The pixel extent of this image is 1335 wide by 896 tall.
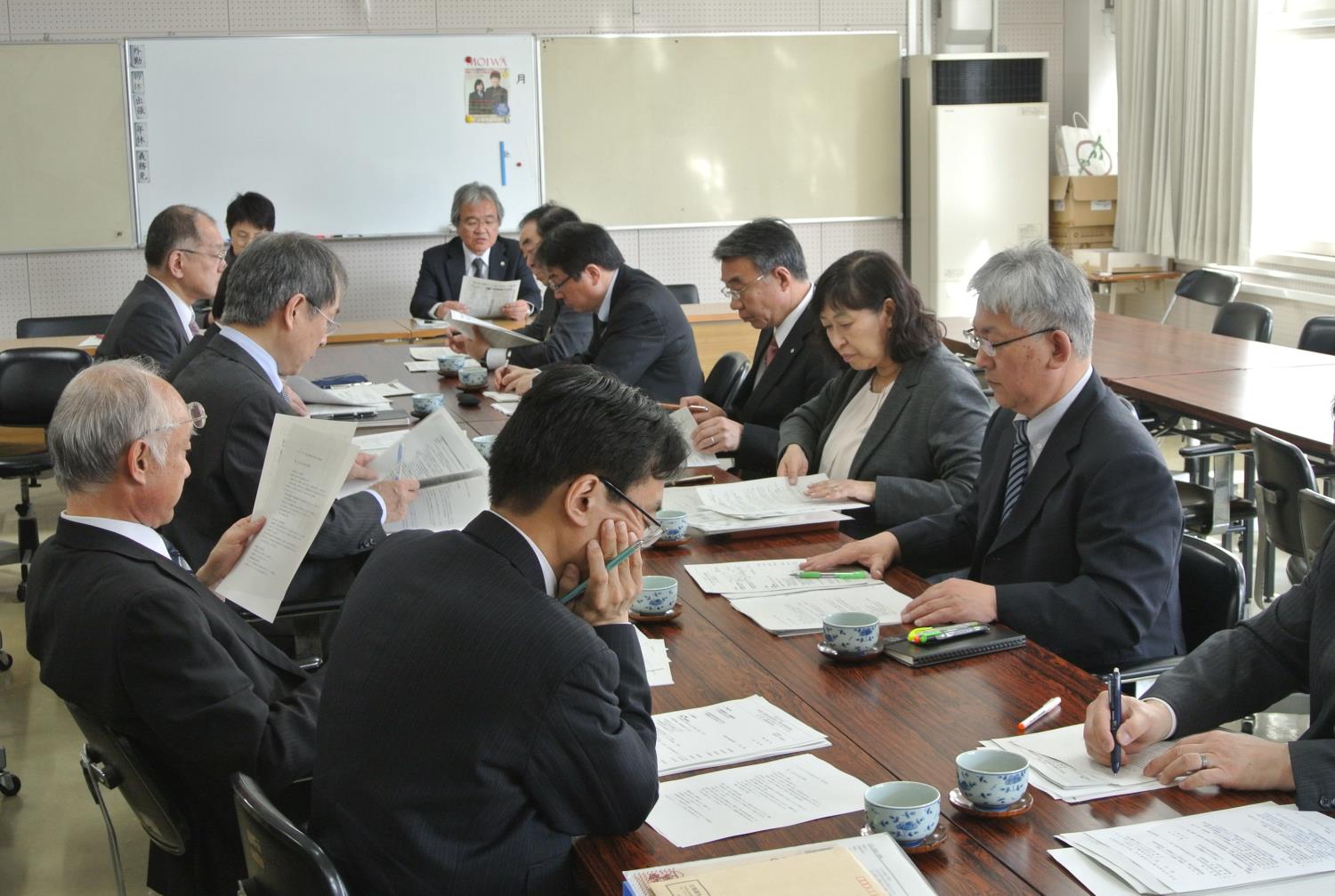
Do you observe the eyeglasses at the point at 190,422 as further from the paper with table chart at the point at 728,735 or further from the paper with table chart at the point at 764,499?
the paper with table chart at the point at 764,499

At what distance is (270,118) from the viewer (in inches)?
304

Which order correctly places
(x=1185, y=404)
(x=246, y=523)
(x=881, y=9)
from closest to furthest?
(x=246, y=523) → (x=1185, y=404) → (x=881, y=9)

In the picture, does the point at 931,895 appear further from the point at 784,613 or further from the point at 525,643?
the point at 784,613

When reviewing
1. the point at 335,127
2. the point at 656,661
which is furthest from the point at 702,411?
the point at 335,127

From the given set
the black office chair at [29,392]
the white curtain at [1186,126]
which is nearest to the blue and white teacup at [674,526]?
the black office chair at [29,392]

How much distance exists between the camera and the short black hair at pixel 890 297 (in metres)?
3.23

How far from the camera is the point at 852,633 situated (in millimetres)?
2135

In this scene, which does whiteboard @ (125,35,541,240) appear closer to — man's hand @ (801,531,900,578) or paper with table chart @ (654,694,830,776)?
man's hand @ (801,531,900,578)

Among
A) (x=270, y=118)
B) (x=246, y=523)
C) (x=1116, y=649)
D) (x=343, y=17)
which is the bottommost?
(x=1116, y=649)

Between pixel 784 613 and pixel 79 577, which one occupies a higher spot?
pixel 79 577

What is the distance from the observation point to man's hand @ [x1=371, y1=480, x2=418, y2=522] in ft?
10.1

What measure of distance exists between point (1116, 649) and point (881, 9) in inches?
271

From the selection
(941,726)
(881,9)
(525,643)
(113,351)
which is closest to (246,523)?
(525,643)

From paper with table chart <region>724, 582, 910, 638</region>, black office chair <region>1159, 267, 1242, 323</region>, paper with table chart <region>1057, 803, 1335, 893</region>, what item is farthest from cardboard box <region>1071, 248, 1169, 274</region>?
paper with table chart <region>1057, 803, 1335, 893</region>
